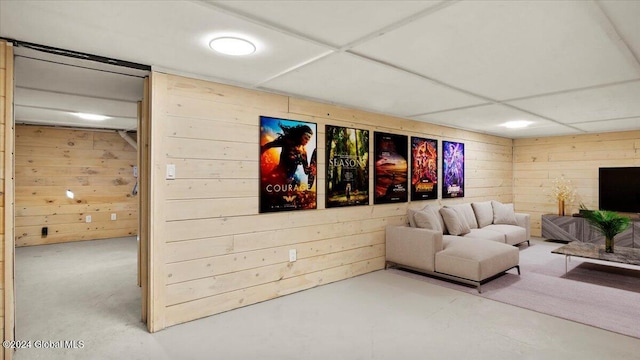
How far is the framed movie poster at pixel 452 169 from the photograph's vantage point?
549 centimetres

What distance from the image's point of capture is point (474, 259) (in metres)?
3.65

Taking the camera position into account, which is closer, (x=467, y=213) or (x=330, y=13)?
(x=330, y=13)

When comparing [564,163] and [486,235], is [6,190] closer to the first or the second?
[486,235]

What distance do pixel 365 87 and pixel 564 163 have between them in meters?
5.64

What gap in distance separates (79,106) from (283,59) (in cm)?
342

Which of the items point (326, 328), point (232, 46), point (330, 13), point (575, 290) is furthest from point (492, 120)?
point (232, 46)

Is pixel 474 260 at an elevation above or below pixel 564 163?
below

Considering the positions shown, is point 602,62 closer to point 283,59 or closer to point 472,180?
Answer: point 283,59

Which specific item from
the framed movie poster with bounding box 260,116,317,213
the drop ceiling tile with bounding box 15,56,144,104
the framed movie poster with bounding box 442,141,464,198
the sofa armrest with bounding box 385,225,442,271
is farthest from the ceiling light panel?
the drop ceiling tile with bounding box 15,56,144,104

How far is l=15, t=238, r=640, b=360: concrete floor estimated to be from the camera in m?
2.40

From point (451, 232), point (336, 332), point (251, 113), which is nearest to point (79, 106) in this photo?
point (251, 113)

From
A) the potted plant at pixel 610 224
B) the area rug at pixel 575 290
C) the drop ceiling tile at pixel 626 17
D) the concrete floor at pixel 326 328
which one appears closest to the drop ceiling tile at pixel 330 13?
the drop ceiling tile at pixel 626 17

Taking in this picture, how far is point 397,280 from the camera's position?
4.02m

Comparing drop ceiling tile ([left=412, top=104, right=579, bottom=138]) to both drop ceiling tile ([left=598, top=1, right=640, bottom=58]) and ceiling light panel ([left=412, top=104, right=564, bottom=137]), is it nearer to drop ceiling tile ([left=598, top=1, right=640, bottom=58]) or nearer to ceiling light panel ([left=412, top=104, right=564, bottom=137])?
ceiling light panel ([left=412, top=104, right=564, bottom=137])
